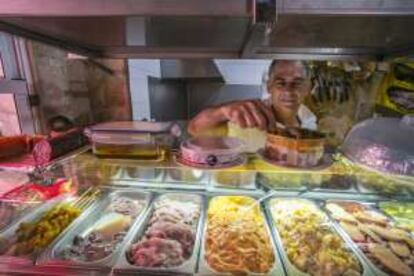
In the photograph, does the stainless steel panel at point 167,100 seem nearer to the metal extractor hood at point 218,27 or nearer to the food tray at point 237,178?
the metal extractor hood at point 218,27

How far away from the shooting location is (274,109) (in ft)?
4.97

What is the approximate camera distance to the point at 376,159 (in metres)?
1.05

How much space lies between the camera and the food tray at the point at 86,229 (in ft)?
3.07

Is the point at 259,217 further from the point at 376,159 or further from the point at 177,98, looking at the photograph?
the point at 177,98

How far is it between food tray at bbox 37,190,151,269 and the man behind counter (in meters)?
0.44

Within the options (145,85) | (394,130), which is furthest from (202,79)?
(394,130)

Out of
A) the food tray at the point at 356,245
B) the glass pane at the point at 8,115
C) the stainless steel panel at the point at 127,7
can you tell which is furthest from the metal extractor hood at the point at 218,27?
the glass pane at the point at 8,115

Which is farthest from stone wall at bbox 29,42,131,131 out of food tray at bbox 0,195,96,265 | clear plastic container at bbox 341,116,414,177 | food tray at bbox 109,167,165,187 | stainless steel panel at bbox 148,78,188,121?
clear plastic container at bbox 341,116,414,177

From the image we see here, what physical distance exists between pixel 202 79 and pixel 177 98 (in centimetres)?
24

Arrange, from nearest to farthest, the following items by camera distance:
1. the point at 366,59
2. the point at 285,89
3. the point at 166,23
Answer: the point at 166,23 → the point at 366,59 → the point at 285,89

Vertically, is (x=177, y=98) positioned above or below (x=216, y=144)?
above

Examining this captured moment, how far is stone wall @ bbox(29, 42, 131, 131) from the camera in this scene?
160 cm

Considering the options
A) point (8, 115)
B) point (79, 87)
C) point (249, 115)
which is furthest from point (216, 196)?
point (8, 115)

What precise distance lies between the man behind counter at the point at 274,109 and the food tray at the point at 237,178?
0.27 m
